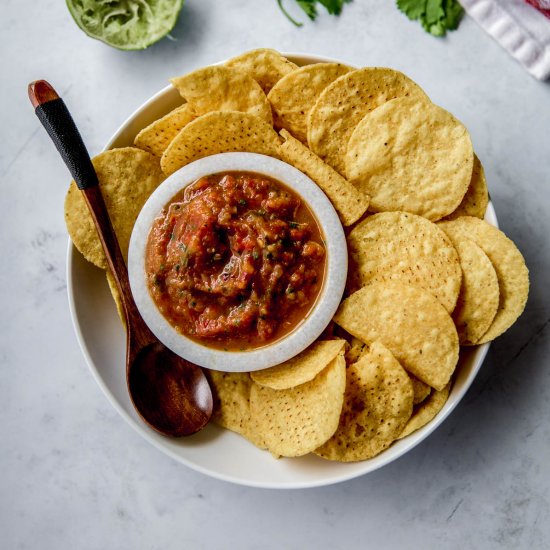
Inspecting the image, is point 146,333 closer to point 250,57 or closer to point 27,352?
point 27,352

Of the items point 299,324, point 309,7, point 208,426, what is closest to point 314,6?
point 309,7

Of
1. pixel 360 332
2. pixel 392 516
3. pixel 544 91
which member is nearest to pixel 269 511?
pixel 392 516

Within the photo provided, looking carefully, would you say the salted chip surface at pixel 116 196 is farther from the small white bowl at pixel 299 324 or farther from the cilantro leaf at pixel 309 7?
the cilantro leaf at pixel 309 7

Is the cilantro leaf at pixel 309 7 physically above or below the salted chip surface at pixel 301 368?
above

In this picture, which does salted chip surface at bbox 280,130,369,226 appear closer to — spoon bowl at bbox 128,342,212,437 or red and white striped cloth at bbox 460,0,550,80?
spoon bowl at bbox 128,342,212,437

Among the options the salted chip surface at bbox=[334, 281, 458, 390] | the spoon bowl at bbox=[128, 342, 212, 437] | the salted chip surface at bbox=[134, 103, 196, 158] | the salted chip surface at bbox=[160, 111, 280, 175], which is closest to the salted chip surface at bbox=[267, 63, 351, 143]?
the salted chip surface at bbox=[160, 111, 280, 175]

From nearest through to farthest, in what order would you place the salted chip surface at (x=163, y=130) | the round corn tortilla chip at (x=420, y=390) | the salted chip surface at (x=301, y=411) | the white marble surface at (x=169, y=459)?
the salted chip surface at (x=301, y=411) < the round corn tortilla chip at (x=420, y=390) < the salted chip surface at (x=163, y=130) < the white marble surface at (x=169, y=459)

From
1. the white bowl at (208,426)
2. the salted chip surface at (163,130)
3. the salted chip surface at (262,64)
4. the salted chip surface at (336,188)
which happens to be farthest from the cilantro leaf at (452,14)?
the salted chip surface at (163,130)
